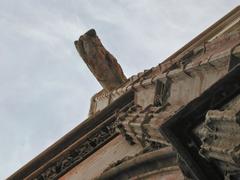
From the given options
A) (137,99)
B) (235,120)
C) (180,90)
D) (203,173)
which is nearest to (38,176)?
(137,99)

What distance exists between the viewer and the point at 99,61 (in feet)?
61.6

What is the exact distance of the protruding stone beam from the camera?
18.3 m

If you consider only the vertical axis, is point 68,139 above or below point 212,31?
below

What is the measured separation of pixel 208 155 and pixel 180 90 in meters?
3.94

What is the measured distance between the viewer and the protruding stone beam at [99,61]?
18.3 meters

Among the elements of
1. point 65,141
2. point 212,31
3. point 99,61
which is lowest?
point 65,141

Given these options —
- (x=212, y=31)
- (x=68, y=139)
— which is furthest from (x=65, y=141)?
(x=212, y=31)

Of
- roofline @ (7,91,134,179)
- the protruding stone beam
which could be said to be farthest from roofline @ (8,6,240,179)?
the protruding stone beam

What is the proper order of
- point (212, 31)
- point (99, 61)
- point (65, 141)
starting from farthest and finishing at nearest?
point (99, 61) < point (212, 31) < point (65, 141)

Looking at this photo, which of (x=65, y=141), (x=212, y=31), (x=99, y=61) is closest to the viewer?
(x=65, y=141)

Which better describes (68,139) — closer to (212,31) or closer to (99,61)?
(212,31)

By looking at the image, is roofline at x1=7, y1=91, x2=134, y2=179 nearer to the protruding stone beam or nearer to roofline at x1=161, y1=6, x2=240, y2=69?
roofline at x1=161, y1=6, x2=240, y2=69

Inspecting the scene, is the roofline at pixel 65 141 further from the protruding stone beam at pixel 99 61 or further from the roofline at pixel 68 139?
the protruding stone beam at pixel 99 61

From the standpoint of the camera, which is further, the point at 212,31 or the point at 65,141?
the point at 212,31
